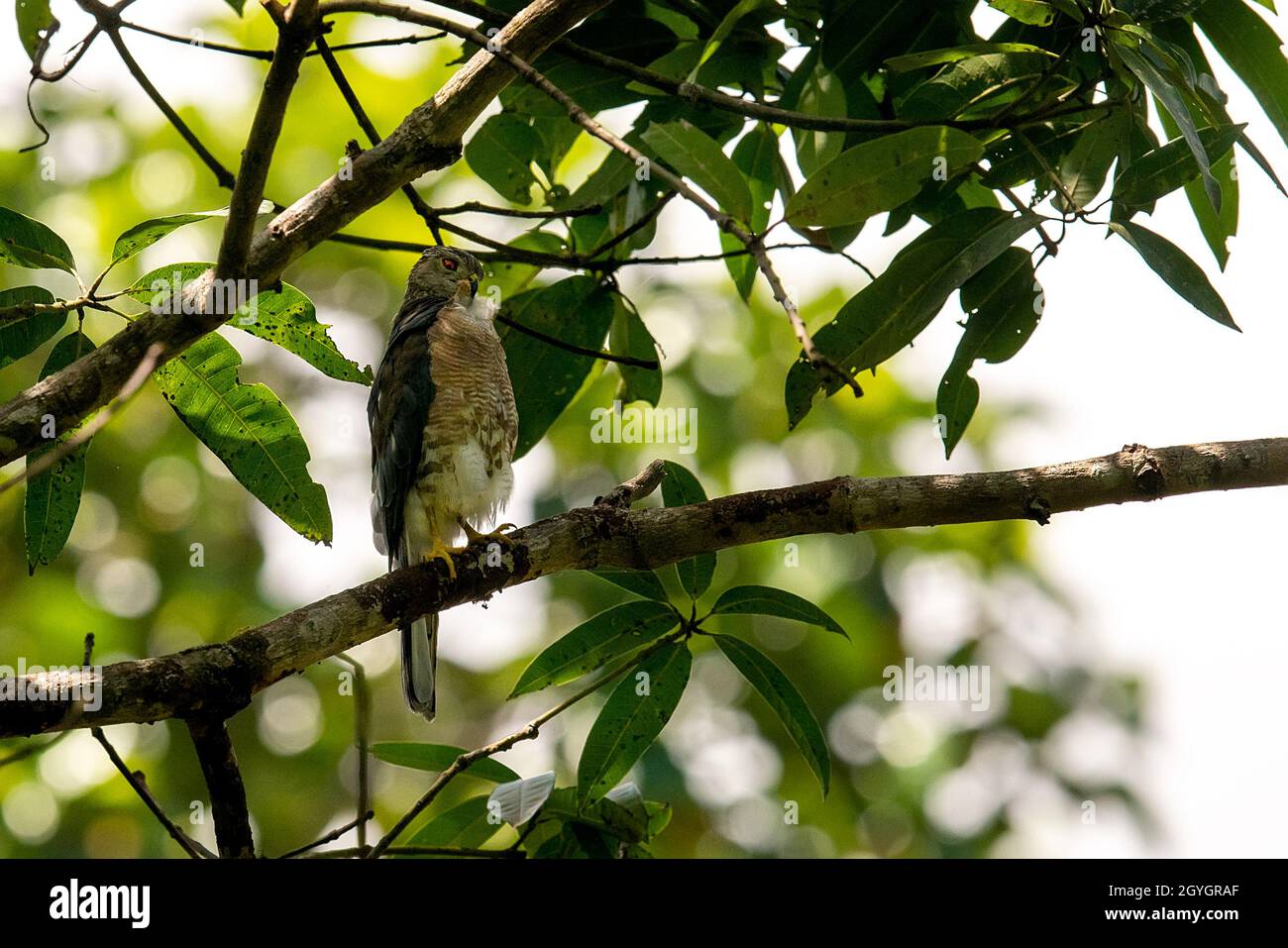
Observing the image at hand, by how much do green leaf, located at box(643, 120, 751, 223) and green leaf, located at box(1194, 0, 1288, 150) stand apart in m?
1.46

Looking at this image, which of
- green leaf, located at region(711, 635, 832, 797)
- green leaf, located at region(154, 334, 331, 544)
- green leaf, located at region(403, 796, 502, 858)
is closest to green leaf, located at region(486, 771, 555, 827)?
green leaf, located at region(403, 796, 502, 858)

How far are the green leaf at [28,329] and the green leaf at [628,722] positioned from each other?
1667 mm

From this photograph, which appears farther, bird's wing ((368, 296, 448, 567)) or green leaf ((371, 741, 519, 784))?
bird's wing ((368, 296, 448, 567))

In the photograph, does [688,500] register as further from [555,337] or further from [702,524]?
[555,337]

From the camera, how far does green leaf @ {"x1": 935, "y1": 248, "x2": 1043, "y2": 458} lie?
2.97 meters

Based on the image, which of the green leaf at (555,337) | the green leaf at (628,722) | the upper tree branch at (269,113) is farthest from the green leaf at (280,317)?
the green leaf at (628,722)

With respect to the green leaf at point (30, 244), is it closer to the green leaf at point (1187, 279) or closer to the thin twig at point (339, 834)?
the thin twig at point (339, 834)

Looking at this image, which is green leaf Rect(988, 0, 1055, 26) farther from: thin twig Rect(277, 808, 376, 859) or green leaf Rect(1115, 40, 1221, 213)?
thin twig Rect(277, 808, 376, 859)

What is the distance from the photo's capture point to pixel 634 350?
406cm

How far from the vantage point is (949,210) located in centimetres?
336

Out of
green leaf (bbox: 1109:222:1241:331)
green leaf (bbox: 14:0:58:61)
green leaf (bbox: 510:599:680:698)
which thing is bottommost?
green leaf (bbox: 510:599:680:698)

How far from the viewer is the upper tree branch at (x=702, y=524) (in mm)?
2418
